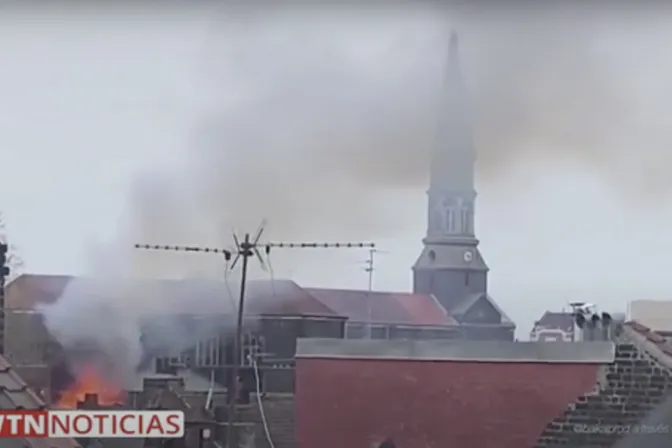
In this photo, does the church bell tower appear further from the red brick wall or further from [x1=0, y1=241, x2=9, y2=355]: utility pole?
[x1=0, y1=241, x2=9, y2=355]: utility pole

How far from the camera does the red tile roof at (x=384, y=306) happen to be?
7559mm

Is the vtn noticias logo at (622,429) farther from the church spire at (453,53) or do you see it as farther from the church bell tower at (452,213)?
the church spire at (453,53)

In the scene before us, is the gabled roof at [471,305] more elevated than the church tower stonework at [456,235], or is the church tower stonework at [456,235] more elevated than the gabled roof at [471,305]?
the church tower stonework at [456,235]

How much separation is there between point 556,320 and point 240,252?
1.18 metres

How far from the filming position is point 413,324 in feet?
25.1

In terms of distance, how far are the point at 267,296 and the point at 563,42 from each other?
141cm

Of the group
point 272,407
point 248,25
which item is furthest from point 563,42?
point 272,407

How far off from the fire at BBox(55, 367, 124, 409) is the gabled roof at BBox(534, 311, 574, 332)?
1.54 m

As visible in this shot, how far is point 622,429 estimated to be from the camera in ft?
25.2

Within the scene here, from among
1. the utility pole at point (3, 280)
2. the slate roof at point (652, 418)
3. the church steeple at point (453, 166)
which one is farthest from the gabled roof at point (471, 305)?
the utility pole at point (3, 280)

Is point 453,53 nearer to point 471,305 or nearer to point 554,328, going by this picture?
point 471,305

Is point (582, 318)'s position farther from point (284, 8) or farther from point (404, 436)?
point (284, 8)

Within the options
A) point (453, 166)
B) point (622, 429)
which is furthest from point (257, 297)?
point (622, 429)

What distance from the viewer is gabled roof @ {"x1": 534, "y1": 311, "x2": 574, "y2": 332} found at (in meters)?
7.64
